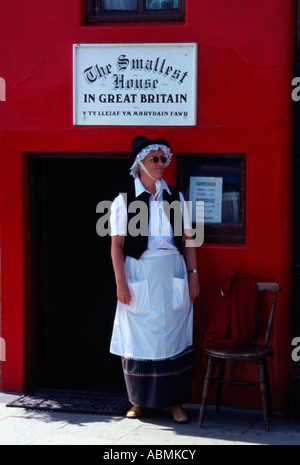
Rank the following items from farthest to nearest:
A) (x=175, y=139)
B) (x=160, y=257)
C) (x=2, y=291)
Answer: (x=2, y=291)
(x=175, y=139)
(x=160, y=257)

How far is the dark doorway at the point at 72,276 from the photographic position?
23.3 feet

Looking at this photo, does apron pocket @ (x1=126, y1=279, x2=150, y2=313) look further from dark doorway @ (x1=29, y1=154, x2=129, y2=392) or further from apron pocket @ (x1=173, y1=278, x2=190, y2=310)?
dark doorway @ (x1=29, y1=154, x2=129, y2=392)

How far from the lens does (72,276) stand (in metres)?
7.89

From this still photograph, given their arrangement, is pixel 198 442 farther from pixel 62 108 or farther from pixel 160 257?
pixel 62 108

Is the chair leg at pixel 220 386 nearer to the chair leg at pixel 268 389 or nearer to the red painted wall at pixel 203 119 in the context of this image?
the red painted wall at pixel 203 119

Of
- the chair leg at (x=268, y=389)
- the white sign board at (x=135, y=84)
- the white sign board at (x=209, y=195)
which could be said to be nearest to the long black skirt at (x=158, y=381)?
the chair leg at (x=268, y=389)

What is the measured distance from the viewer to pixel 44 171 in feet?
23.3

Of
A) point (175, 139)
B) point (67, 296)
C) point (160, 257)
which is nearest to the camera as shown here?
point (160, 257)

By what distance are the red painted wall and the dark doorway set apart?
0.20 metres

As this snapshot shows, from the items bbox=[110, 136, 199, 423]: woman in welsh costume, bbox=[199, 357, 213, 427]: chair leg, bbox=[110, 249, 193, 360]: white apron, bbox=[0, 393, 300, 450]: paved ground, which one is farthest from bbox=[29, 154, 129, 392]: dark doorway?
bbox=[199, 357, 213, 427]: chair leg

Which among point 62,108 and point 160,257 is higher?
point 62,108

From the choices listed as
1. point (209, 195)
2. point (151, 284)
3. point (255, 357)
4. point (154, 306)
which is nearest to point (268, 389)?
point (255, 357)

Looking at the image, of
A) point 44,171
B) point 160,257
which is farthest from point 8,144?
point 160,257

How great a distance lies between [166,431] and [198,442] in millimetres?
359
